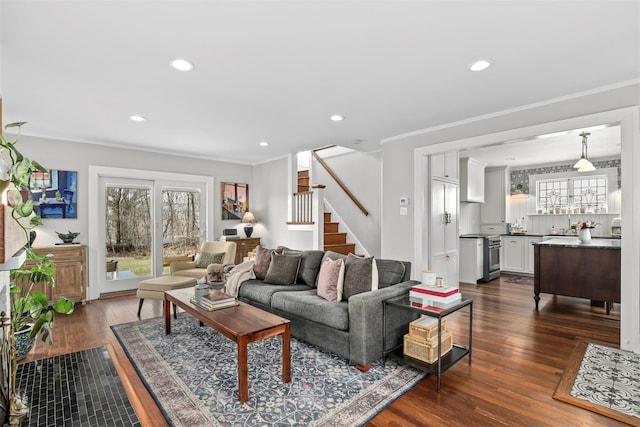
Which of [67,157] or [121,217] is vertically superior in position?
[67,157]

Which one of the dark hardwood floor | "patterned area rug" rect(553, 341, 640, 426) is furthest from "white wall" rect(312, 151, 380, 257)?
"patterned area rug" rect(553, 341, 640, 426)

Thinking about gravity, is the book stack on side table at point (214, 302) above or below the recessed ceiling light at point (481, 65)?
below

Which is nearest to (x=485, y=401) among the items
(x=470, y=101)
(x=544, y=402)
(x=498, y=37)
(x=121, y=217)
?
(x=544, y=402)

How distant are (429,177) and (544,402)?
118 inches

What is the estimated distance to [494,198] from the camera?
7.60 meters

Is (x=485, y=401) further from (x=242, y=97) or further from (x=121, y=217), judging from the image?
(x=121, y=217)

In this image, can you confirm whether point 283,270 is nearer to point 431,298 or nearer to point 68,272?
point 431,298

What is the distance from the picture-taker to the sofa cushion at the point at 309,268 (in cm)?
377

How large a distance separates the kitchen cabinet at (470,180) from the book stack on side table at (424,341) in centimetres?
452

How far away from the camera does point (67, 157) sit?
4875 mm

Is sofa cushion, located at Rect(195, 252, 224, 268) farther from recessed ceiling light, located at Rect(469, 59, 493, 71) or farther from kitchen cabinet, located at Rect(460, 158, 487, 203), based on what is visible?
kitchen cabinet, located at Rect(460, 158, 487, 203)

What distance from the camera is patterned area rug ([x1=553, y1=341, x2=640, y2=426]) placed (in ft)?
6.96

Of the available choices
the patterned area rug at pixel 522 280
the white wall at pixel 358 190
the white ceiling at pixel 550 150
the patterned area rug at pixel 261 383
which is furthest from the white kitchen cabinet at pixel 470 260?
the patterned area rug at pixel 261 383

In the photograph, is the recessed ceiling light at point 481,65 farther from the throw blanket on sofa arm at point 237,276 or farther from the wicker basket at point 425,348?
the throw blanket on sofa arm at point 237,276
